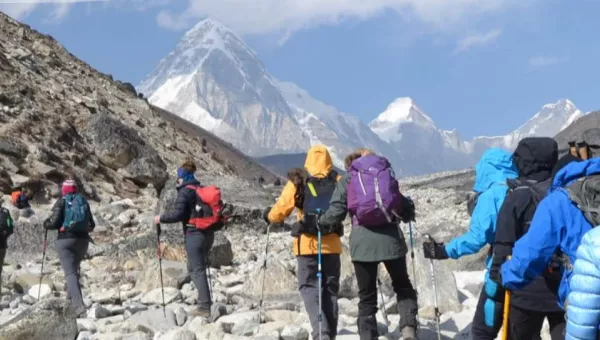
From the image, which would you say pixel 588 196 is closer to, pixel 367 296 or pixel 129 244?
pixel 367 296

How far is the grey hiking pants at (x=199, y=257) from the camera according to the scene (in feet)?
31.1

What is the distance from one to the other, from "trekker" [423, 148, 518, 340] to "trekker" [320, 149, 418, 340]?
2.12 ft

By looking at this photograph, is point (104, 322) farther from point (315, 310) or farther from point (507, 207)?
point (507, 207)

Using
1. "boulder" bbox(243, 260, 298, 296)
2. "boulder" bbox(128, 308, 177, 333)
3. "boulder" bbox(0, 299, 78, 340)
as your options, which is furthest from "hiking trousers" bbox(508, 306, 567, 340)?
"boulder" bbox(243, 260, 298, 296)

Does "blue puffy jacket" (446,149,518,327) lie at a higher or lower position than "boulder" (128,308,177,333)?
higher

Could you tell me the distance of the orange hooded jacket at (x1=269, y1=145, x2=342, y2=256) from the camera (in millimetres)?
7590

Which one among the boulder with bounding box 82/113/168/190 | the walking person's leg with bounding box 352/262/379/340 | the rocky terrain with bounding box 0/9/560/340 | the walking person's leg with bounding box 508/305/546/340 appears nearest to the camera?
the walking person's leg with bounding box 508/305/546/340

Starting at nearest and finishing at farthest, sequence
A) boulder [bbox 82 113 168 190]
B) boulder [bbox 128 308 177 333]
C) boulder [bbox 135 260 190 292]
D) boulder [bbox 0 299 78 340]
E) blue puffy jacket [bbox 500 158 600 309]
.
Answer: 1. blue puffy jacket [bbox 500 158 600 309]
2. boulder [bbox 0 299 78 340]
3. boulder [bbox 128 308 177 333]
4. boulder [bbox 135 260 190 292]
5. boulder [bbox 82 113 168 190]

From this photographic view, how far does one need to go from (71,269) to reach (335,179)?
4.49 metres

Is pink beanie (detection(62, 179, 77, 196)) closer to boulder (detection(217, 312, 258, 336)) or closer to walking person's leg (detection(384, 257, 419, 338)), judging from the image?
boulder (detection(217, 312, 258, 336))

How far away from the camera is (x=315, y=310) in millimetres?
7617

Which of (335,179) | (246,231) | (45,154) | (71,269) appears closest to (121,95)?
(45,154)

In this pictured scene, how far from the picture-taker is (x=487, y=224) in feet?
19.4

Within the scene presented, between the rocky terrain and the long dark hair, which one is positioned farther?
the rocky terrain
